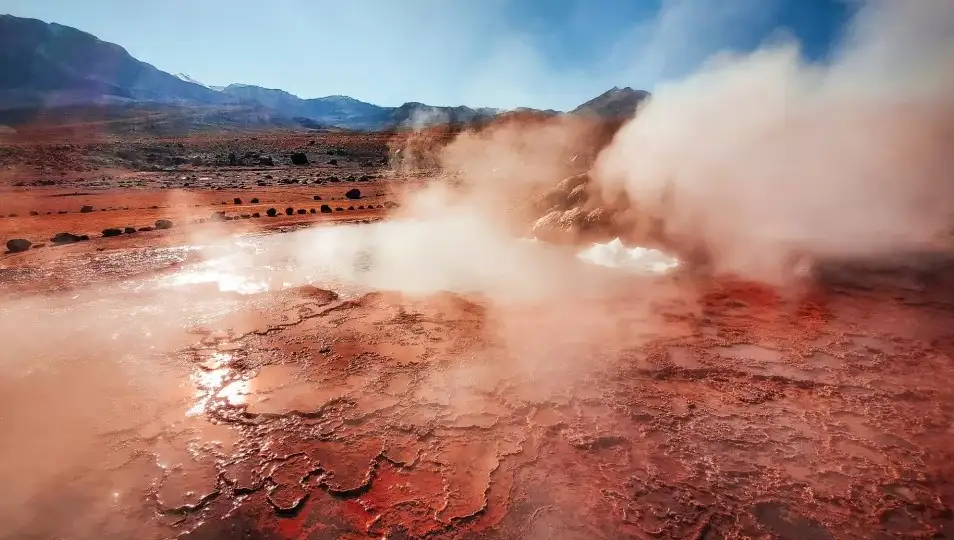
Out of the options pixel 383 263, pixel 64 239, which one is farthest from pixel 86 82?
pixel 383 263

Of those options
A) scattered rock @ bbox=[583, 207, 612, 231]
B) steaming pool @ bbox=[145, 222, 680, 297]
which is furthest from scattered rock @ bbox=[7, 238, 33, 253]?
scattered rock @ bbox=[583, 207, 612, 231]

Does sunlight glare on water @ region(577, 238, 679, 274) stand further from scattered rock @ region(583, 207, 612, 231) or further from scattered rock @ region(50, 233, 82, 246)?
scattered rock @ region(50, 233, 82, 246)

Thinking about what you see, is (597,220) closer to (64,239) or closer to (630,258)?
(630,258)

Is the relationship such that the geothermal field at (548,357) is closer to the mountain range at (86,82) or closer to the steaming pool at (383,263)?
the steaming pool at (383,263)

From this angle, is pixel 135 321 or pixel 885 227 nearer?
pixel 135 321

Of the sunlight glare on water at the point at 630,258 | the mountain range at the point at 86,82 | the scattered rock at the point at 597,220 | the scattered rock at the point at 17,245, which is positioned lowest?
A: the scattered rock at the point at 17,245

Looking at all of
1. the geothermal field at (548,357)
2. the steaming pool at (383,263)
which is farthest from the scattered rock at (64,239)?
the steaming pool at (383,263)

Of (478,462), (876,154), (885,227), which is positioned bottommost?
(478,462)

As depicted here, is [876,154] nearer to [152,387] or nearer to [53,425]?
[152,387]

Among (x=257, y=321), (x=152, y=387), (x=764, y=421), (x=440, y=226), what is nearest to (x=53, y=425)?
(x=152, y=387)
